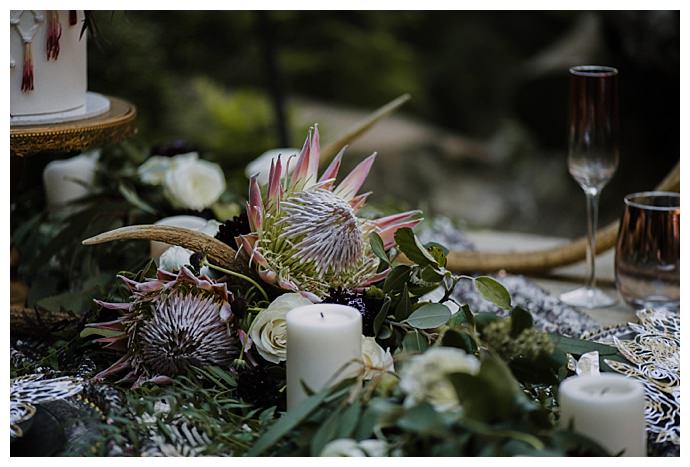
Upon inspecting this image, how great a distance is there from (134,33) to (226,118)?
0.44 meters

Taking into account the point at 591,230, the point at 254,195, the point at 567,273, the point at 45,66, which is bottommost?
the point at 567,273

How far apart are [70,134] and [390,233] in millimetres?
409

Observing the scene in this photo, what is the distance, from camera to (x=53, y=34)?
0.97 m

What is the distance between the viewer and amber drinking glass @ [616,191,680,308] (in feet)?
3.42

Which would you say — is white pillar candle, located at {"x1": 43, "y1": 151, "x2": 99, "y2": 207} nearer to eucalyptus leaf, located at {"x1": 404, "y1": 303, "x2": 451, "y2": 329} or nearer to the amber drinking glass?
eucalyptus leaf, located at {"x1": 404, "y1": 303, "x2": 451, "y2": 329}

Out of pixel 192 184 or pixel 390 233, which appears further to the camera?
pixel 192 184

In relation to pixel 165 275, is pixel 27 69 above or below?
above

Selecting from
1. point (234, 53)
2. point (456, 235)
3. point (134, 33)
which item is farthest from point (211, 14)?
point (456, 235)

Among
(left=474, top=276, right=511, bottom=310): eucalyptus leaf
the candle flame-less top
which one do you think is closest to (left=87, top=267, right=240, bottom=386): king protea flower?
the candle flame-less top

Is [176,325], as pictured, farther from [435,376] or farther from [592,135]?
[592,135]

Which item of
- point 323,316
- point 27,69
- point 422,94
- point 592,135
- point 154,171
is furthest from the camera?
point 422,94

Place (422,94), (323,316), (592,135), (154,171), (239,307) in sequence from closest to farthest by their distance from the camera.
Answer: (323,316) → (239,307) → (592,135) → (154,171) → (422,94)

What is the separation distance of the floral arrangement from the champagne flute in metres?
0.37

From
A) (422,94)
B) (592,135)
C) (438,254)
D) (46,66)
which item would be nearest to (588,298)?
(592,135)
